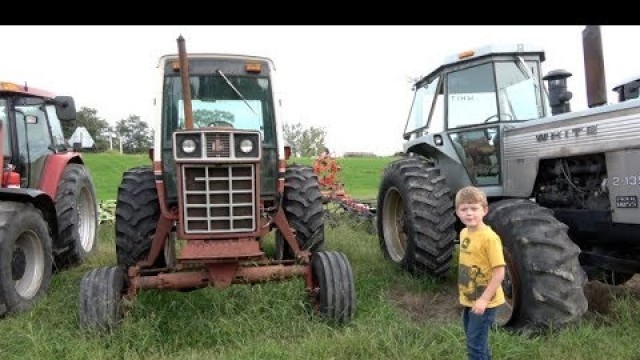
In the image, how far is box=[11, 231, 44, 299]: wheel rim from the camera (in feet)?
17.6

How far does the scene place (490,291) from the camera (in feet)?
10.5

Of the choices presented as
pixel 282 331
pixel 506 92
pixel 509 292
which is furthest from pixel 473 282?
pixel 506 92

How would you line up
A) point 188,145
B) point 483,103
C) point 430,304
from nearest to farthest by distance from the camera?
point 188,145, point 430,304, point 483,103

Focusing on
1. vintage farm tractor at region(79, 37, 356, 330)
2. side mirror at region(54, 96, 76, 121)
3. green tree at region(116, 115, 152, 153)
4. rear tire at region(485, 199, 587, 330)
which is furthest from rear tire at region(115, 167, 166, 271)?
green tree at region(116, 115, 152, 153)

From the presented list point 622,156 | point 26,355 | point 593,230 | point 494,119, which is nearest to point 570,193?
point 593,230

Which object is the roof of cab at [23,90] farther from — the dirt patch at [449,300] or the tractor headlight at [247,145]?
the dirt patch at [449,300]

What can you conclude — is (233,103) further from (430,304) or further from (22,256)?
(430,304)

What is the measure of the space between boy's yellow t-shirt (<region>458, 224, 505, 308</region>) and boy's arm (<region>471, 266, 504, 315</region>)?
4 cm

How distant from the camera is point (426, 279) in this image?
5.81m

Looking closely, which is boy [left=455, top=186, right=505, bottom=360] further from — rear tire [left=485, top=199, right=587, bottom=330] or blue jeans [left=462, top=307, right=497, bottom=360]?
rear tire [left=485, top=199, right=587, bottom=330]

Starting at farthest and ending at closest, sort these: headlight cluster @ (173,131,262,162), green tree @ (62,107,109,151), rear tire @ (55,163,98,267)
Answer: green tree @ (62,107,109,151) < rear tire @ (55,163,98,267) < headlight cluster @ (173,131,262,162)

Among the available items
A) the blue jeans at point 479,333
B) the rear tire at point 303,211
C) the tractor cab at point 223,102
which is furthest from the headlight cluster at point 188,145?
the blue jeans at point 479,333

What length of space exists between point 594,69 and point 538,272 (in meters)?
1.82

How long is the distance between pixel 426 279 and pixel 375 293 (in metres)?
0.55
